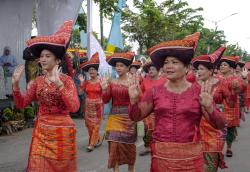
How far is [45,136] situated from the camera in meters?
4.85

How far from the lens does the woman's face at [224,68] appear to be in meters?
8.77

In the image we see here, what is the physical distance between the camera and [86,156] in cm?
902

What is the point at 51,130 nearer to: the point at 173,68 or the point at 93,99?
the point at 173,68

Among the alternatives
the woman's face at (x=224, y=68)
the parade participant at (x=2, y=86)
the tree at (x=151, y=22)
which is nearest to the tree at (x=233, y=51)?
the tree at (x=151, y=22)

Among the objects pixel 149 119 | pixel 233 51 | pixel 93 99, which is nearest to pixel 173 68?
pixel 149 119

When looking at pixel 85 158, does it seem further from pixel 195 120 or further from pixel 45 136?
pixel 195 120

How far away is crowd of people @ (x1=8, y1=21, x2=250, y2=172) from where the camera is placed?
3963 mm

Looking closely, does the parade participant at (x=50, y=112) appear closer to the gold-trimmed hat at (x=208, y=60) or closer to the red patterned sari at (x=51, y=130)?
the red patterned sari at (x=51, y=130)

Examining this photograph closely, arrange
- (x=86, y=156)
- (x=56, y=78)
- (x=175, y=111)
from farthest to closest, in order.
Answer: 1. (x=86, y=156)
2. (x=56, y=78)
3. (x=175, y=111)

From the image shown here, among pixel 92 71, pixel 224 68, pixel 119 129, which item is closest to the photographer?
pixel 119 129

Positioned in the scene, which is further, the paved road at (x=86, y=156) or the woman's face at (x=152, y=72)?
the woman's face at (x=152, y=72)

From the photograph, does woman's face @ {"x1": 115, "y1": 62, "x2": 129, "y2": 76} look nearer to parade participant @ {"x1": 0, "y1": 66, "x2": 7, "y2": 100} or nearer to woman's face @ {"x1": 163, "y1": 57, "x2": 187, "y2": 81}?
woman's face @ {"x1": 163, "y1": 57, "x2": 187, "y2": 81}

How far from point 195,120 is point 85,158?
5.08 metres

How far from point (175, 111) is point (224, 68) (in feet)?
16.8
